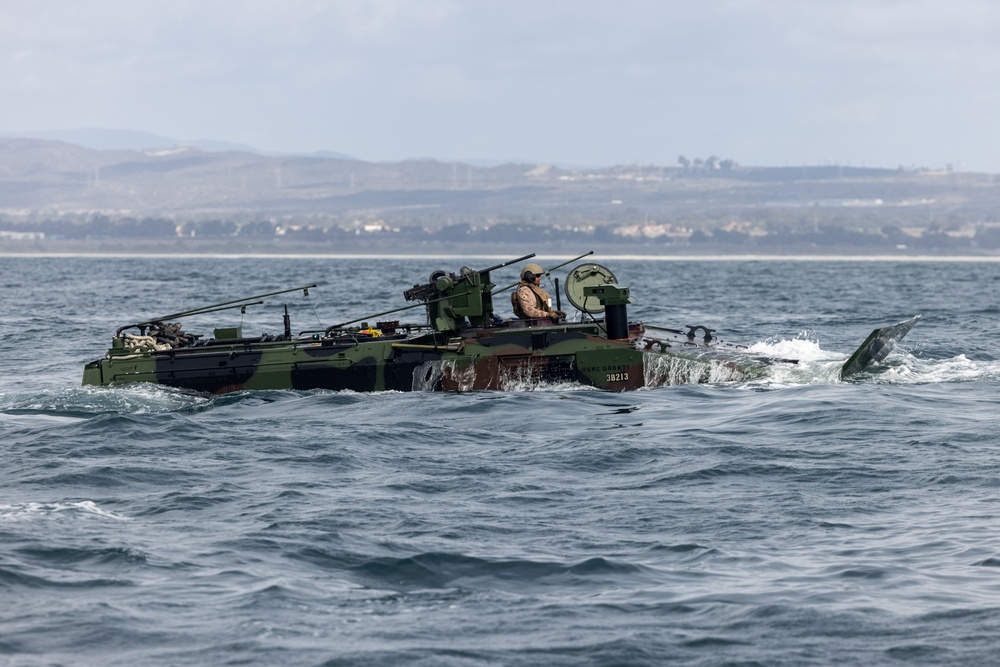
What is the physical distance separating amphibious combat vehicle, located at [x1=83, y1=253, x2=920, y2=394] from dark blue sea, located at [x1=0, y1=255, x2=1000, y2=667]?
1.33ft

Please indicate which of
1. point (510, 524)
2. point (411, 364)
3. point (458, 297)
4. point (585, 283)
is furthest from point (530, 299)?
point (510, 524)

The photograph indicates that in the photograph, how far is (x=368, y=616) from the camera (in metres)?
12.5

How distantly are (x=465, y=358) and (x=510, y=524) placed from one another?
33.6 ft

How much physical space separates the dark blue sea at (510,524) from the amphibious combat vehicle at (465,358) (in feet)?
1.33

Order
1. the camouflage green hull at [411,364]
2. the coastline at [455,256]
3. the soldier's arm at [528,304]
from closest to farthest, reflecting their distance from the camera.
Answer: the camouflage green hull at [411,364] → the soldier's arm at [528,304] → the coastline at [455,256]

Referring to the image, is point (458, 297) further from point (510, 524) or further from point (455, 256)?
point (455, 256)

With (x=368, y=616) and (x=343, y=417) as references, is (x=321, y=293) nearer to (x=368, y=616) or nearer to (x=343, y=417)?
(x=343, y=417)

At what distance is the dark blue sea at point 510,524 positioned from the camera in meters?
11.9

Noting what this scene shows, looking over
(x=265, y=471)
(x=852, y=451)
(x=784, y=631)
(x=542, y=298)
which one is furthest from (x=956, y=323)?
(x=784, y=631)

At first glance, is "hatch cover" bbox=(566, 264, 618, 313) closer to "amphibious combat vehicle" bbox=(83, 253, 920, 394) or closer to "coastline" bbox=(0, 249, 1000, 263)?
"amphibious combat vehicle" bbox=(83, 253, 920, 394)

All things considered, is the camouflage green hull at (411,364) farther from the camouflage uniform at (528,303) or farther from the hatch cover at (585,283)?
the camouflage uniform at (528,303)

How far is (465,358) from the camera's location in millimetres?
25500

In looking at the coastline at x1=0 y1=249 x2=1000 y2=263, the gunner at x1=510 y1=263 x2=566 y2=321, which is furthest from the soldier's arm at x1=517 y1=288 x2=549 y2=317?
the coastline at x1=0 y1=249 x2=1000 y2=263

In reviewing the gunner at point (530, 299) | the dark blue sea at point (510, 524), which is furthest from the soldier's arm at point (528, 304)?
the dark blue sea at point (510, 524)
